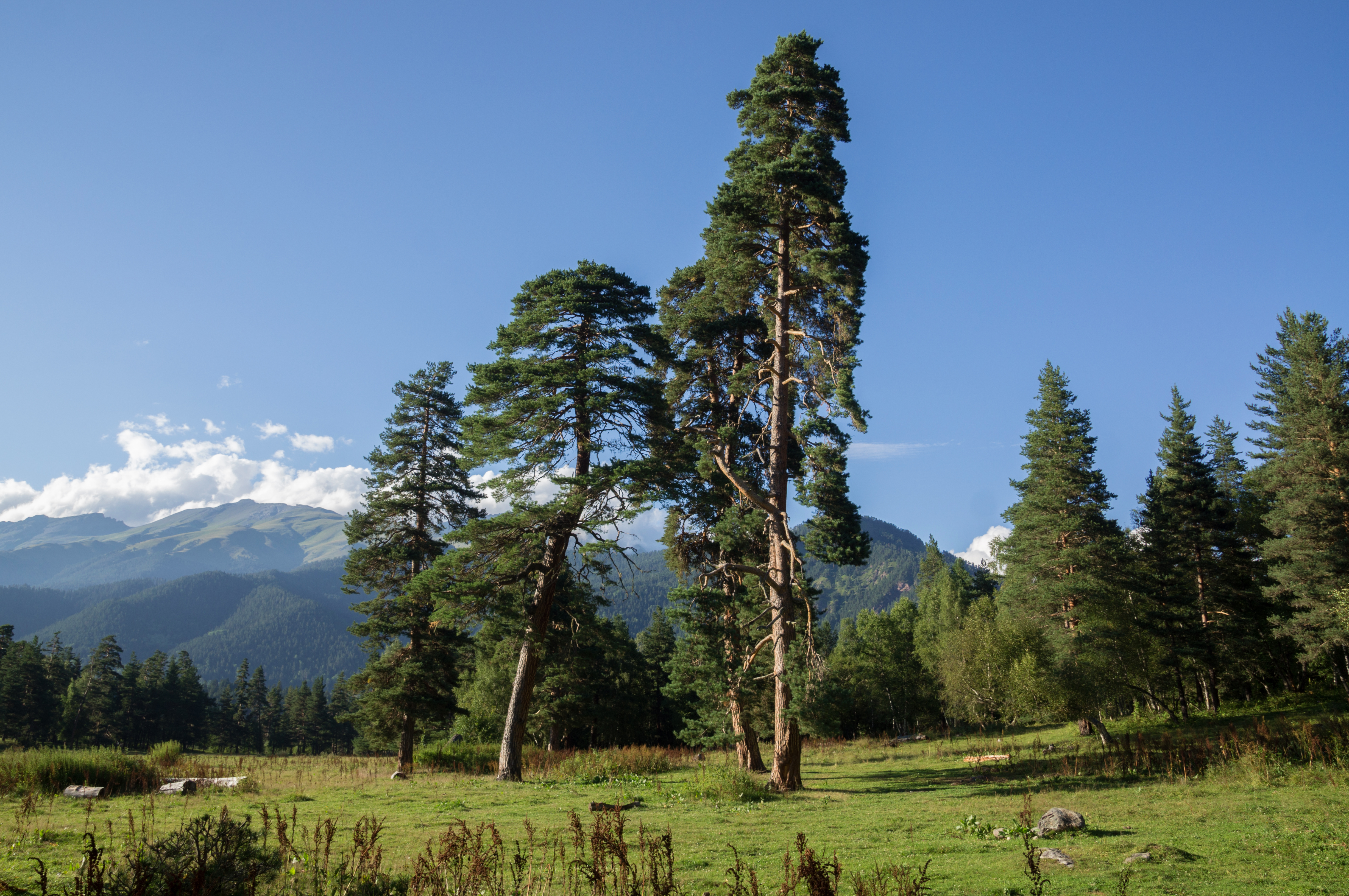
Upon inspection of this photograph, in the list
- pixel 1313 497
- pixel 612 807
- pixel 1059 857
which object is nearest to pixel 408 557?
pixel 612 807

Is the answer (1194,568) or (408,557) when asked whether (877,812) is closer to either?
(408,557)

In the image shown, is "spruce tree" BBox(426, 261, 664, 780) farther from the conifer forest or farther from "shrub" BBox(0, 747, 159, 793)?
"shrub" BBox(0, 747, 159, 793)

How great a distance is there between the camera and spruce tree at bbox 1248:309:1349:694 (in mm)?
25672

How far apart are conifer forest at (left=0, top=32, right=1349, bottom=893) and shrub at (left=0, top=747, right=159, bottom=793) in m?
7.66

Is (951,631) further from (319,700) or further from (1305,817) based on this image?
(319,700)

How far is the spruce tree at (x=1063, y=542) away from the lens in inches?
1174

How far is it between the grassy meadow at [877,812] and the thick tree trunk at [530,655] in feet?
3.15

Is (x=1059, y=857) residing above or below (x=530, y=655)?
below

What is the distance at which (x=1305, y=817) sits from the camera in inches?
400

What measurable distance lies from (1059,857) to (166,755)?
2216cm

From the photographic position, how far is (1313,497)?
85.2 ft

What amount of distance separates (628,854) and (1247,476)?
1788 inches

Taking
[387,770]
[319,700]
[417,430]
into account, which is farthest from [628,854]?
[319,700]

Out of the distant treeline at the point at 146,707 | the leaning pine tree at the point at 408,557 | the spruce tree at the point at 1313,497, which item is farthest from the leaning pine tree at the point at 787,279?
the distant treeline at the point at 146,707
